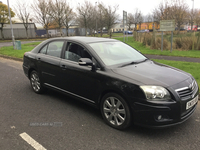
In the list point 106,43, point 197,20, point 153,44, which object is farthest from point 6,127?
point 197,20

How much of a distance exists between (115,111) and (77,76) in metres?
1.14

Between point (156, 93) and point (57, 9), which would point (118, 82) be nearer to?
point (156, 93)

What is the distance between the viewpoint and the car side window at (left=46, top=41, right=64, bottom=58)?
4.39 metres

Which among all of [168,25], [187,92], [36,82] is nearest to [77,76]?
[36,82]

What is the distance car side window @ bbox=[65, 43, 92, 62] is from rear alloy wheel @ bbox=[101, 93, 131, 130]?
0.99 m

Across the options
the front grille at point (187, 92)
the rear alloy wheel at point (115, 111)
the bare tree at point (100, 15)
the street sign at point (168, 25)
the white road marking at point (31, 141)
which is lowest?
the white road marking at point (31, 141)

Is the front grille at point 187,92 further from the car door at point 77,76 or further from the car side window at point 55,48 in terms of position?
the car side window at point 55,48

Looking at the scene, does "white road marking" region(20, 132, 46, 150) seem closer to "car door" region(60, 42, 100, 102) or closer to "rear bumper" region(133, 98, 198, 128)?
"car door" region(60, 42, 100, 102)

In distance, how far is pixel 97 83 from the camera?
11.1 feet

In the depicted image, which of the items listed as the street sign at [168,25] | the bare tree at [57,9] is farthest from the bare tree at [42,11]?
the street sign at [168,25]

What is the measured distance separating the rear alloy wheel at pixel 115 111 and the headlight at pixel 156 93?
426 millimetres

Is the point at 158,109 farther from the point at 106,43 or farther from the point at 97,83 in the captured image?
the point at 106,43

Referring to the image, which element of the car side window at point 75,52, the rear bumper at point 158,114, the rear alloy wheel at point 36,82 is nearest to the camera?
the rear bumper at point 158,114

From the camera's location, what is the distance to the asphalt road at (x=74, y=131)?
110 inches
